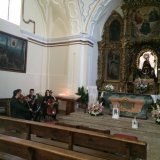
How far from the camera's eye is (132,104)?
8906mm

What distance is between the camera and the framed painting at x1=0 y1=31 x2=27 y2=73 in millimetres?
10102

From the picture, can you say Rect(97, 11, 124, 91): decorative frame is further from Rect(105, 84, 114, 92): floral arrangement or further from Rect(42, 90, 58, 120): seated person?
Rect(42, 90, 58, 120): seated person

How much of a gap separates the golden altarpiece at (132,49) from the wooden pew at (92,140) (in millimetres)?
7781

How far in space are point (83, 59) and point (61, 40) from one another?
6.07 feet

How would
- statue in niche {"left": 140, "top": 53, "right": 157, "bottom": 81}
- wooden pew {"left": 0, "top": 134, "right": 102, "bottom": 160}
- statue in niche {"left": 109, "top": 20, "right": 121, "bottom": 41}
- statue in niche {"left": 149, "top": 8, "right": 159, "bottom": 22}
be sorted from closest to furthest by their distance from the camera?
wooden pew {"left": 0, "top": 134, "right": 102, "bottom": 160}
statue in niche {"left": 140, "top": 53, "right": 157, "bottom": 81}
statue in niche {"left": 149, "top": 8, "right": 159, "bottom": 22}
statue in niche {"left": 109, "top": 20, "right": 121, "bottom": 41}

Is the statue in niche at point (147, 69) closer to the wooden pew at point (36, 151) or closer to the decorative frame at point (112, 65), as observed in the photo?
the decorative frame at point (112, 65)

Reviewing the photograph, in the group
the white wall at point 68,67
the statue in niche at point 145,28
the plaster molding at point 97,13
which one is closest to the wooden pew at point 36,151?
the white wall at point 68,67

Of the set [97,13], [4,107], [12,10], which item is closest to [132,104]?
[4,107]

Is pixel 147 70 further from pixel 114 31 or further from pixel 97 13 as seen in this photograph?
pixel 97 13

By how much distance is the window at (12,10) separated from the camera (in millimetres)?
10985

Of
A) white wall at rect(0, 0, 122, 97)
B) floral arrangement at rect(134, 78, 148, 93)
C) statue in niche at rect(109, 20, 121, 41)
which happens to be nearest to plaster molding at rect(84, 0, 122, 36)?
white wall at rect(0, 0, 122, 97)

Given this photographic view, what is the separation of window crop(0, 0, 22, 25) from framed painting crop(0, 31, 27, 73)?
3.48 feet

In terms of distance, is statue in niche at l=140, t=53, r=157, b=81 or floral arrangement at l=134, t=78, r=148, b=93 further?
statue in niche at l=140, t=53, r=157, b=81

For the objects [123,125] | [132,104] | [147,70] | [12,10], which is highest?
[12,10]
